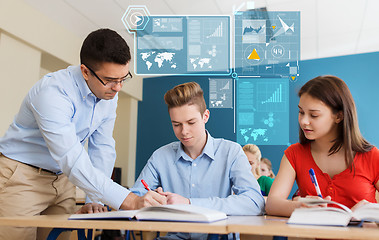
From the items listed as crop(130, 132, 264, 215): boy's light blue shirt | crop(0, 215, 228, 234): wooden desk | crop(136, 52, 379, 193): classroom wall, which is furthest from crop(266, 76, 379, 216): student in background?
crop(136, 52, 379, 193): classroom wall

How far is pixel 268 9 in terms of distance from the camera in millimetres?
3896

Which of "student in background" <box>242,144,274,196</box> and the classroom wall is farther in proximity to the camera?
the classroom wall

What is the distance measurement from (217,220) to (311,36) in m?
4.07

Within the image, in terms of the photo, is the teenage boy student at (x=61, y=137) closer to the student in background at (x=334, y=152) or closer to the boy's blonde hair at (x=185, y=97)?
the boy's blonde hair at (x=185, y=97)

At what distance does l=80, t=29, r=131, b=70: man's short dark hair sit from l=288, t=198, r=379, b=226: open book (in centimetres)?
85

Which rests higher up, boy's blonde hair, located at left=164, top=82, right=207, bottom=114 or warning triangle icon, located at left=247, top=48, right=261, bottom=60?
warning triangle icon, located at left=247, top=48, right=261, bottom=60

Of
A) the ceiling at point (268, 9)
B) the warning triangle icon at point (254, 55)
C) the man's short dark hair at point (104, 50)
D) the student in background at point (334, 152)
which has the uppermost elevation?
the ceiling at point (268, 9)

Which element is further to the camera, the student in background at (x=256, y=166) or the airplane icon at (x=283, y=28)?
the airplane icon at (x=283, y=28)

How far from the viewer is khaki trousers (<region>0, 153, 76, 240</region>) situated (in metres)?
1.39

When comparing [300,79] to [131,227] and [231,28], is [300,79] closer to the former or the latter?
[231,28]

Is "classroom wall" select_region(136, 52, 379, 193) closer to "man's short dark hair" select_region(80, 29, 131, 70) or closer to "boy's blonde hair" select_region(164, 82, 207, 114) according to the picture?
"boy's blonde hair" select_region(164, 82, 207, 114)

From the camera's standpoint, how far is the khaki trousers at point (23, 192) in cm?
139
